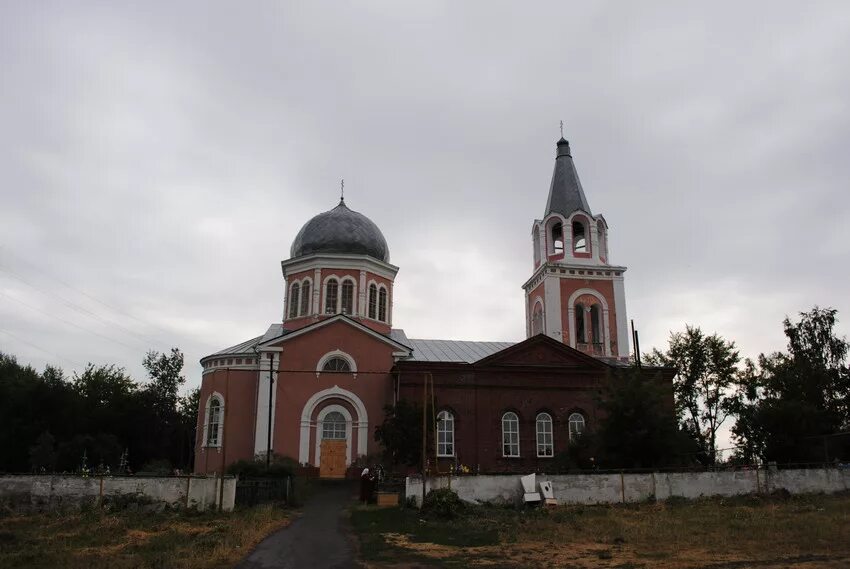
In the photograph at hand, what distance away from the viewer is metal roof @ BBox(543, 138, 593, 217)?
132ft

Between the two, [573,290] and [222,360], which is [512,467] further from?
[222,360]

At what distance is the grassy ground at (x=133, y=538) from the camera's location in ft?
43.3

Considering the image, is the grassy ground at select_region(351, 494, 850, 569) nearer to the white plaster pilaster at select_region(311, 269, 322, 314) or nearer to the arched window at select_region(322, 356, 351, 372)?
the arched window at select_region(322, 356, 351, 372)

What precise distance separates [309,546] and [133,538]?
4141 millimetres

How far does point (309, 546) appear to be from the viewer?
16.0 m

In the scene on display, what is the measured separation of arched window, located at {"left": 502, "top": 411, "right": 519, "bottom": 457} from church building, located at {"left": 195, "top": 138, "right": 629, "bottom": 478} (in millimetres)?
49

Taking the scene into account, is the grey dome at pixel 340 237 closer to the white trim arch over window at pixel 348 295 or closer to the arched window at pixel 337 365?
the white trim arch over window at pixel 348 295

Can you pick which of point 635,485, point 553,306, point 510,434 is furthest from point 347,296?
point 635,485

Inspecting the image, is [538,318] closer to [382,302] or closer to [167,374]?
[382,302]

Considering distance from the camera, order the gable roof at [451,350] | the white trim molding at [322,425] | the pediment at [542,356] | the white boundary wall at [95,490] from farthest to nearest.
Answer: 1. the gable roof at [451,350]
2. the pediment at [542,356]
3. the white trim molding at [322,425]
4. the white boundary wall at [95,490]

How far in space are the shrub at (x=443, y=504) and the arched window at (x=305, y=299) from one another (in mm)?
17634

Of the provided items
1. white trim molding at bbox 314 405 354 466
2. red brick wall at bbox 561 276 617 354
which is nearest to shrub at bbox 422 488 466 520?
white trim molding at bbox 314 405 354 466

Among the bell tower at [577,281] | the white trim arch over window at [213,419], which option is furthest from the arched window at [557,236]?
the white trim arch over window at [213,419]

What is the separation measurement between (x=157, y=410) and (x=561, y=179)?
31603mm
